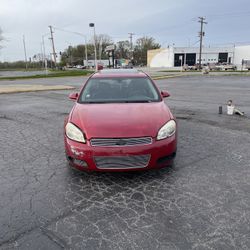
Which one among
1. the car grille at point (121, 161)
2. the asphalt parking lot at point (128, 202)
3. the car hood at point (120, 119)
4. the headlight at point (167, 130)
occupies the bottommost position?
the asphalt parking lot at point (128, 202)

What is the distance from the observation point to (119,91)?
512cm

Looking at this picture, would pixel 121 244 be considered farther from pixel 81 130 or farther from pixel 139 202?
pixel 81 130

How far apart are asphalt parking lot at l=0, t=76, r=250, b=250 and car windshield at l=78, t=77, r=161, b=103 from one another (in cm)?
116

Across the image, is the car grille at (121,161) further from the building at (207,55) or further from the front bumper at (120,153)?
the building at (207,55)

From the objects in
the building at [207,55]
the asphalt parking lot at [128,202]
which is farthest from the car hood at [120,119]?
the building at [207,55]

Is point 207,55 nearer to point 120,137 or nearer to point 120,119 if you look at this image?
point 120,119

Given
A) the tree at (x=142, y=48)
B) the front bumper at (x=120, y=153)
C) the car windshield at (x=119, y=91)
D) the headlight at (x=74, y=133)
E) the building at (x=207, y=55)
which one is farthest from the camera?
the tree at (x=142, y=48)

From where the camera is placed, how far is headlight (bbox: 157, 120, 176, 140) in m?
3.72

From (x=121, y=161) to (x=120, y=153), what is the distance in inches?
4.6

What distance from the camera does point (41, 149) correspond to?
5211 mm

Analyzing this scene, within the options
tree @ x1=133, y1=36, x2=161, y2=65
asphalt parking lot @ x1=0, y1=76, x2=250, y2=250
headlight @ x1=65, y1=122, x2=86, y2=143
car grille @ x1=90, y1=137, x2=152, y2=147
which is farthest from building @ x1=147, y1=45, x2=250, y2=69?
car grille @ x1=90, y1=137, x2=152, y2=147

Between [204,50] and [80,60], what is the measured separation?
161 feet

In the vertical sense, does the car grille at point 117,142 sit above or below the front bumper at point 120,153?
above

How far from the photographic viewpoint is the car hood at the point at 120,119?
362 cm
